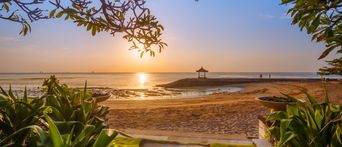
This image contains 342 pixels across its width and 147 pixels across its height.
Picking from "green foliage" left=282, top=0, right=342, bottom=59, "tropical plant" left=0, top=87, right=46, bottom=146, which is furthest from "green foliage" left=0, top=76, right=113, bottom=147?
"green foliage" left=282, top=0, right=342, bottom=59

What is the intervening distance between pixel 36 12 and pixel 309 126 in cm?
191

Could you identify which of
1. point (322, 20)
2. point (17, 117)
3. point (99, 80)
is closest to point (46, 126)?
point (17, 117)

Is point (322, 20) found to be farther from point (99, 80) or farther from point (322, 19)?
point (99, 80)

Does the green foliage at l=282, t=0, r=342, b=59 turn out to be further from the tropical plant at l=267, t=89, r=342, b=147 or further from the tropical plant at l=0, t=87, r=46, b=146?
the tropical plant at l=0, t=87, r=46, b=146

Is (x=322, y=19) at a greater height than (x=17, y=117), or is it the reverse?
(x=322, y=19)

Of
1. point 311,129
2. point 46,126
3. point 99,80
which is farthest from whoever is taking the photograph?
point 99,80

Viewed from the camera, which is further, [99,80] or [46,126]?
[99,80]

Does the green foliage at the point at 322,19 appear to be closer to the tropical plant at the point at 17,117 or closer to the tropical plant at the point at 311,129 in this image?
the tropical plant at the point at 311,129

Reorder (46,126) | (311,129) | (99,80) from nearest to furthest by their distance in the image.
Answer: (46,126) → (311,129) → (99,80)

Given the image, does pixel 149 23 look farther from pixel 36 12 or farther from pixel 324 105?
pixel 324 105

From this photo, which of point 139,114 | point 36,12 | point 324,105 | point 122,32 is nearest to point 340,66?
point 324,105

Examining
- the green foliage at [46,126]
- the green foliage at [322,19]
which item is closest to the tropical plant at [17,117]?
the green foliage at [46,126]

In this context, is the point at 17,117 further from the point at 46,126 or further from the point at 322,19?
the point at 322,19

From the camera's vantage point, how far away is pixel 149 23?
5.48ft
